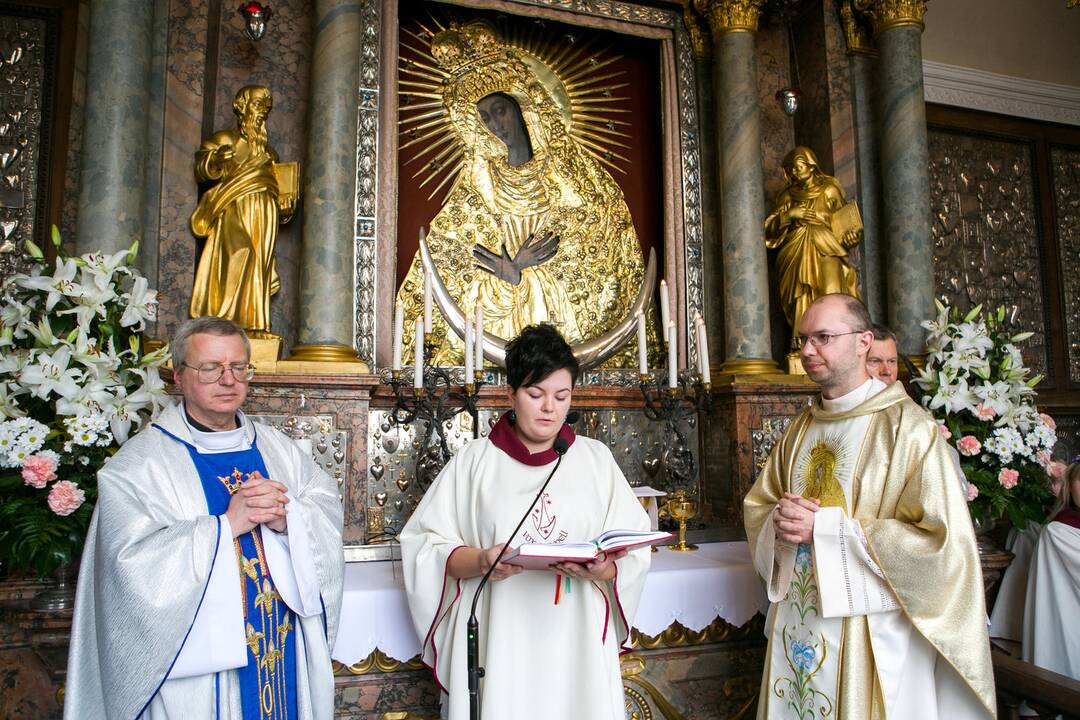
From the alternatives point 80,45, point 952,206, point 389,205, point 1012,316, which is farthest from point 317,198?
point 1012,316

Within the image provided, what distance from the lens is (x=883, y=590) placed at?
2.78 meters

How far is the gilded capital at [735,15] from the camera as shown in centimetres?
560

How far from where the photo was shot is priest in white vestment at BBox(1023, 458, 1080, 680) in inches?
170

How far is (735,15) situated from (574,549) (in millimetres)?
4565

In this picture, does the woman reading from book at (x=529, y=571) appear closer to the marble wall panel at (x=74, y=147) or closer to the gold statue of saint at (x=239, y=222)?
the gold statue of saint at (x=239, y=222)

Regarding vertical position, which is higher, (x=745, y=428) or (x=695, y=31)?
(x=695, y=31)

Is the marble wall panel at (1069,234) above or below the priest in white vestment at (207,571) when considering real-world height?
above

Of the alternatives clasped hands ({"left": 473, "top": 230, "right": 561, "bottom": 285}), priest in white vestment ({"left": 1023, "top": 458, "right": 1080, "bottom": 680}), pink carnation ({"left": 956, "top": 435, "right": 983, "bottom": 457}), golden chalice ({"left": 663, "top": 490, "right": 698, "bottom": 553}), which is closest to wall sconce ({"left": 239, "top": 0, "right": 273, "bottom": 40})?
clasped hands ({"left": 473, "top": 230, "right": 561, "bottom": 285})

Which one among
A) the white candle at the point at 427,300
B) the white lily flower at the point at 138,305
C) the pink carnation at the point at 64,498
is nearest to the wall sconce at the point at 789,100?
the white candle at the point at 427,300

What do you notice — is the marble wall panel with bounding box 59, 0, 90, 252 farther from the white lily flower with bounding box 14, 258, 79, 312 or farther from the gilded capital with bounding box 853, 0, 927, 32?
the gilded capital with bounding box 853, 0, 927, 32

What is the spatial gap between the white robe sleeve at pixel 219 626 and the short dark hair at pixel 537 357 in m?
0.98

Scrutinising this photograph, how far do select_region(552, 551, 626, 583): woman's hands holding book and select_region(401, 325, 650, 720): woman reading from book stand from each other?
0.5 inches

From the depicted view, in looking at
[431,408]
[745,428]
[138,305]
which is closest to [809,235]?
[745,428]

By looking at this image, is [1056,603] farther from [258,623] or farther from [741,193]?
[258,623]
